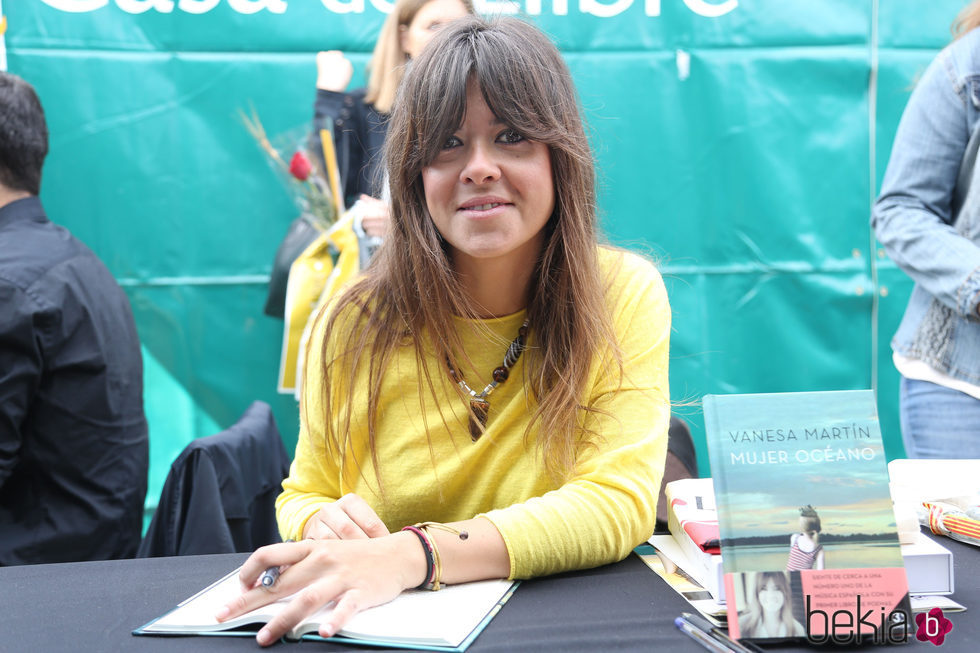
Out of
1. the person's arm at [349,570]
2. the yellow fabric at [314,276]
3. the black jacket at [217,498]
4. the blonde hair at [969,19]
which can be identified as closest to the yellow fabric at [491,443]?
the person's arm at [349,570]

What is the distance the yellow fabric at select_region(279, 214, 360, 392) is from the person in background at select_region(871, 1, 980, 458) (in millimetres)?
1480

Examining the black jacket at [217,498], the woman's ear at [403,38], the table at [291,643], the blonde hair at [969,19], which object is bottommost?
the black jacket at [217,498]

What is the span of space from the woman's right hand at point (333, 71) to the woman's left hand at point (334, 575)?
6.99 feet

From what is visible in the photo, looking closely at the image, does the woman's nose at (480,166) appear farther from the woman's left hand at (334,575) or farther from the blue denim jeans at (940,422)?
the blue denim jeans at (940,422)

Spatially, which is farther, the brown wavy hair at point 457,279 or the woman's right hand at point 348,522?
the brown wavy hair at point 457,279

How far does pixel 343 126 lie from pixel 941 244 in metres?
1.77

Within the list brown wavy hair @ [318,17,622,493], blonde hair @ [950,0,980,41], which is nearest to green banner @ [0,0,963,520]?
blonde hair @ [950,0,980,41]

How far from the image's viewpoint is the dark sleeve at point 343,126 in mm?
2803

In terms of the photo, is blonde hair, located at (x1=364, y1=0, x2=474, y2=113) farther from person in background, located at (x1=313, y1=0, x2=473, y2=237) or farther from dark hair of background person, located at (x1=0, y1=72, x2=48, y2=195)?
dark hair of background person, located at (x1=0, y1=72, x2=48, y2=195)

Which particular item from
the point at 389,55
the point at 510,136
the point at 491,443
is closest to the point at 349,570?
the point at 491,443

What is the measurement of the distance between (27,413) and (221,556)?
905 mm

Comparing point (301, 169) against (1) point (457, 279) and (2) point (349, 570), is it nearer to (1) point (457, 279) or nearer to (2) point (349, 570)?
(1) point (457, 279)

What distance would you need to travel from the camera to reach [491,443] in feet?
4.22

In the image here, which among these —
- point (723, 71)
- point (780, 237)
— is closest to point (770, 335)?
point (780, 237)
